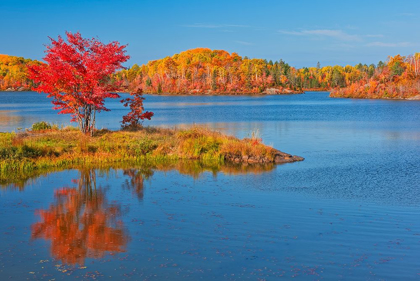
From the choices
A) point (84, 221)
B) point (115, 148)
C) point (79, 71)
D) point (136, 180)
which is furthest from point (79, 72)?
point (84, 221)

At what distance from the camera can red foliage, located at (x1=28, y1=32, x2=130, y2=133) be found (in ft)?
85.1

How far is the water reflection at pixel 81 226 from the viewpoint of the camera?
1139 centimetres

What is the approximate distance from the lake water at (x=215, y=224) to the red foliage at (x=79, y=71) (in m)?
6.29

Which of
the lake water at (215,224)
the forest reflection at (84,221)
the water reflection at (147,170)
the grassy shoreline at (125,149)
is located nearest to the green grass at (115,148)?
the grassy shoreline at (125,149)

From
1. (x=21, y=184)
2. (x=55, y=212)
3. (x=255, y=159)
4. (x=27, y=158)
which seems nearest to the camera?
(x=55, y=212)

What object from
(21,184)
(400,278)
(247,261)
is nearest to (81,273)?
(247,261)

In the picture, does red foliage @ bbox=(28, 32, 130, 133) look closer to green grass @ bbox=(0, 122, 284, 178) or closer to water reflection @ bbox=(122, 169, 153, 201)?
green grass @ bbox=(0, 122, 284, 178)

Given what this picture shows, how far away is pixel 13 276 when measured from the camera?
980 cm

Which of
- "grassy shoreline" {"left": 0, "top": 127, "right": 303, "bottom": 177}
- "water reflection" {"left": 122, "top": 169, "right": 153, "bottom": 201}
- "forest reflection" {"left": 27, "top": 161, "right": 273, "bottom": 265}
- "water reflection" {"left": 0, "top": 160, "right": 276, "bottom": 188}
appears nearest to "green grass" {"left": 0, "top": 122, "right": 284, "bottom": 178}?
"grassy shoreline" {"left": 0, "top": 127, "right": 303, "bottom": 177}

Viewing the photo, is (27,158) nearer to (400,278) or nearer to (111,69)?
(111,69)

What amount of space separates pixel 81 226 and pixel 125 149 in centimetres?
1171

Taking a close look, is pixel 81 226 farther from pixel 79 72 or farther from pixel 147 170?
pixel 79 72

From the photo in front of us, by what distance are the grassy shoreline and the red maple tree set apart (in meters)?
2.01

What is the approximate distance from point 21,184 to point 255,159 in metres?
11.5
